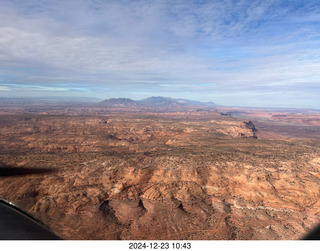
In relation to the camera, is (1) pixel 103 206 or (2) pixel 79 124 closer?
(1) pixel 103 206

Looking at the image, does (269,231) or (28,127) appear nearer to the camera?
(269,231)

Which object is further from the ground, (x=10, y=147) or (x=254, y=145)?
(x=254, y=145)

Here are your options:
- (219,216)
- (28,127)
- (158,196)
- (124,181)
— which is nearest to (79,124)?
(28,127)

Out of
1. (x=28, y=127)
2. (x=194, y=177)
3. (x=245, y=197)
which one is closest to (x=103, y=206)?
(x=194, y=177)

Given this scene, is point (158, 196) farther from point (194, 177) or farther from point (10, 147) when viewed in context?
point (10, 147)

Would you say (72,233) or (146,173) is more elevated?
(146,173)

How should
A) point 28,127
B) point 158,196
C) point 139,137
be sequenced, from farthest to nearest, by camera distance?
point 28,127 → point 139,137 → point 158,196

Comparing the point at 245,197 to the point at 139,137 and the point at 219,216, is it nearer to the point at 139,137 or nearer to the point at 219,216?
the point at 219,216

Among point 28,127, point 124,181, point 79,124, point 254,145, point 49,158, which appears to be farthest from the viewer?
point 79,124

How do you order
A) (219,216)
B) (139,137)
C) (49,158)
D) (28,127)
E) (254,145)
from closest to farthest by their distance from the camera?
(219,216)
(49,158)
(254,145)
(139,137)
(28,127)
